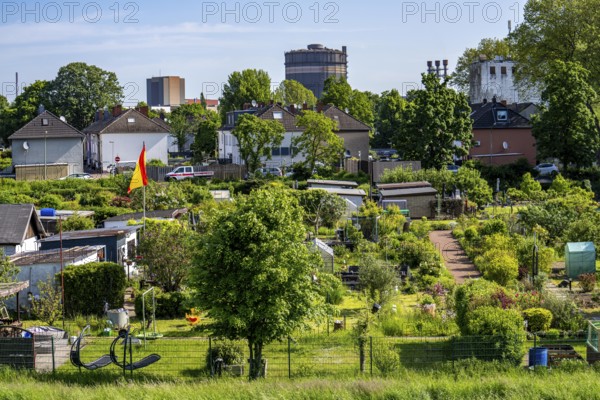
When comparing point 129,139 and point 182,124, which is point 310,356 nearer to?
point 129,139

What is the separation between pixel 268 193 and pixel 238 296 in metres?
2.51

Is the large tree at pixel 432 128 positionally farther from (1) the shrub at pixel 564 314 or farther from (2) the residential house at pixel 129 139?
(1) the shrub at pixel 564 314

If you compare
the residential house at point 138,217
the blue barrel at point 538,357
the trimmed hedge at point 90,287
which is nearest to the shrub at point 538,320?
the blue barrel at point 538,357

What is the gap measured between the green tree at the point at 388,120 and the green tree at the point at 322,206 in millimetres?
40855

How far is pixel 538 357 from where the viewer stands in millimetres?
20734

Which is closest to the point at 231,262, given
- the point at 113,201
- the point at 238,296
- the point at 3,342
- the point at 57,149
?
the point at 238,296

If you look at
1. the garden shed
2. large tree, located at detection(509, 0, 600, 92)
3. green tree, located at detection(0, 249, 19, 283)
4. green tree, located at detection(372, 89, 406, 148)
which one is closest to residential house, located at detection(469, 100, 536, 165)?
large tree, located at detection(509, 0, 600, 92)

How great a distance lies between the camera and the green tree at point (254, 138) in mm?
58688

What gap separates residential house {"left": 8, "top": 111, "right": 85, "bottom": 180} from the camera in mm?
66188

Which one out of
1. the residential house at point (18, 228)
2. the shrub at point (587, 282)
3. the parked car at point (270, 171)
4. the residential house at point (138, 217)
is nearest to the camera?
the shrub at point (587, 282)

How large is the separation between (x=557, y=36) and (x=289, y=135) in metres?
20.1

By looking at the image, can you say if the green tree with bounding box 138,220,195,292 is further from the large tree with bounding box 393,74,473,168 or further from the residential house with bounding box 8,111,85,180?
the residential house with bounding box 8,111,85,180

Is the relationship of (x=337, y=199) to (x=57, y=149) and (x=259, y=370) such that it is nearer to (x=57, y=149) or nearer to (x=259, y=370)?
(x=259, y=370)

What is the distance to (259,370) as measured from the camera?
20.7 m
